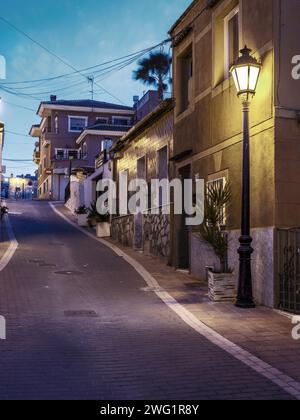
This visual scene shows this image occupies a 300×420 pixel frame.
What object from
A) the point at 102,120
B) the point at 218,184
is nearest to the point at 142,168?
the point at 218,184

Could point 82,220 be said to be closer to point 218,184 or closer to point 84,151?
point 218,184

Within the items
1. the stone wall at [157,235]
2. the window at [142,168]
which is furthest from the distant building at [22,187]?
the stone wall at [157,235]

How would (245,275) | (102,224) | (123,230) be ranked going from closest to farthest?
1. (245,275)
2. (123,230)
3. (102,224)

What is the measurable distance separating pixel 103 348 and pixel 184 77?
10982mm

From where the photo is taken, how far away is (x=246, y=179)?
1030 cm

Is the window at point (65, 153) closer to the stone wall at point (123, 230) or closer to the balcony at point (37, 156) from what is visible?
the balcony at point (37, 156)

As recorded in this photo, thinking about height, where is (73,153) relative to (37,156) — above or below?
below

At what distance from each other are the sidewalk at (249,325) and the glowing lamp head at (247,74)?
12.7ft

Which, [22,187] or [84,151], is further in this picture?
[22,187]

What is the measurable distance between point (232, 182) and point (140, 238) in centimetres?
982

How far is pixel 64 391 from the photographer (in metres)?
5.49

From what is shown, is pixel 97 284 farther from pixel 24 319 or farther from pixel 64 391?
pixel 64 391

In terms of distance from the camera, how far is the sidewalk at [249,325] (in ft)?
22.8

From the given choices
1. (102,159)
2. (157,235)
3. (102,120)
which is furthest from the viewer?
(102,120)
